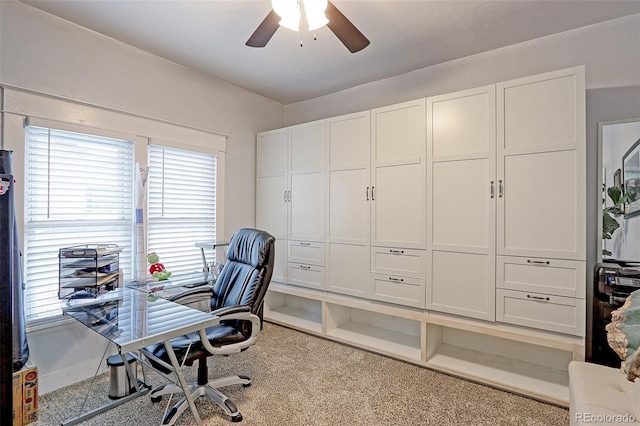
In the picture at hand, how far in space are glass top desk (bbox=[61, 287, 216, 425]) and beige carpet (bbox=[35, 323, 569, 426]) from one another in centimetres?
31

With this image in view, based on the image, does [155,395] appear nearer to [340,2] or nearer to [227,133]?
[227,133]

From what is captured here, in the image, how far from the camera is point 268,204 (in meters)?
3.79

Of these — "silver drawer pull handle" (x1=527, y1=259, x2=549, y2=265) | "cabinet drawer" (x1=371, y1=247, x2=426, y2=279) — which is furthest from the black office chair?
"silver drawer pull handle" (x1=527, y1=259, x2=549, y2=265)

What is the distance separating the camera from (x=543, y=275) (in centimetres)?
219

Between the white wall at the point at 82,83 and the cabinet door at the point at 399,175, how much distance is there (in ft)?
5.88

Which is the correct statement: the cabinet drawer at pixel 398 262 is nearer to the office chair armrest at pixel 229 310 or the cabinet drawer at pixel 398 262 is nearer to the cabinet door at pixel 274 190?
the cabinet door at pixel 274 190

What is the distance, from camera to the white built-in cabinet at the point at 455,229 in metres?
2.14

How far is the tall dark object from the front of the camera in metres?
1.70

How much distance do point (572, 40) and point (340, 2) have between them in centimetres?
185

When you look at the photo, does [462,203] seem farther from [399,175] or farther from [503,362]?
[503,362]

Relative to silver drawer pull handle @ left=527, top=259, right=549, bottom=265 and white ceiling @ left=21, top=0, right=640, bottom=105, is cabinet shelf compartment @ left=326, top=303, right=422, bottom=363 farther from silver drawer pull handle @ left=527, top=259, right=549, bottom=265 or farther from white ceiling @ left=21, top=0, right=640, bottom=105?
white ceiling @ left=21, top=0, right=640, bottom=105

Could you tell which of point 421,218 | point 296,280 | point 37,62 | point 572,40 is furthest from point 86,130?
point 572,40

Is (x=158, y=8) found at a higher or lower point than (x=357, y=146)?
higher

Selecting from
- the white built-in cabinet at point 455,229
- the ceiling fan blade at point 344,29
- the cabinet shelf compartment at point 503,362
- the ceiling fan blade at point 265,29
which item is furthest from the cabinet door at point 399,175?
the ceiling fan blade at point 265,29
